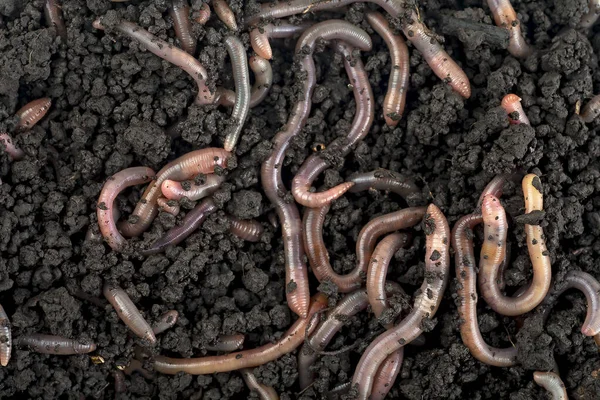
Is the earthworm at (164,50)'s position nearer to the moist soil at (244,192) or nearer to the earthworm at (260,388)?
the moist soil at (244,192)

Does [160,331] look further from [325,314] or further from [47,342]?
[325,314]

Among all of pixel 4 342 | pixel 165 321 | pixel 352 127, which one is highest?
pixel 352 127

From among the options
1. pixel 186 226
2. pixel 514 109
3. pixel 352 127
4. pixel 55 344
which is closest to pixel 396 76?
pixel 352 127

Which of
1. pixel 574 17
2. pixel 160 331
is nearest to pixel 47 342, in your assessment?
pixel 160 331

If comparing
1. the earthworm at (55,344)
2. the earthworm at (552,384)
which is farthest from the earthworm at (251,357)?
the earthworm at (552,384)

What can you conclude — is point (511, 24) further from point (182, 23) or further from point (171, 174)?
point (171, 174)

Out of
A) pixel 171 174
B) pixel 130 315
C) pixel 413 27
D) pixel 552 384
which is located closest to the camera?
pixel 552 384

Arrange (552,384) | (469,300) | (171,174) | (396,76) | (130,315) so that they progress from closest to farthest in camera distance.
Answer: (552,384) → (469,300) → (130,315) → (171,174) → (396,76)
